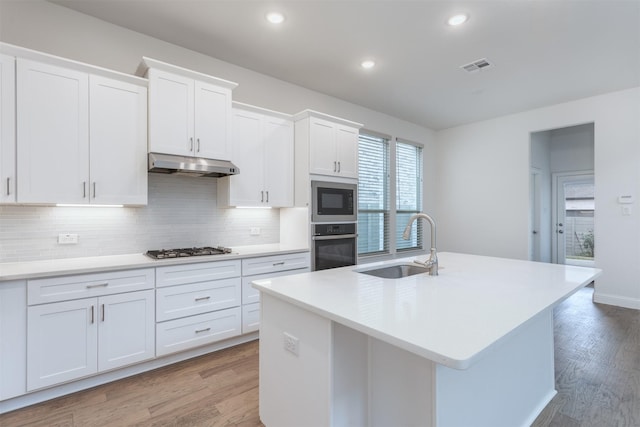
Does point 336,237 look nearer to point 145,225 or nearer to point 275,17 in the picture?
point 145,225

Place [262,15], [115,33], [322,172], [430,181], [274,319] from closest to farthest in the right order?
[274,319] → [262,15] → [115,33] → [322,172] → [430,181]

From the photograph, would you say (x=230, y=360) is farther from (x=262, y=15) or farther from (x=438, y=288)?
(x=262, y=15)

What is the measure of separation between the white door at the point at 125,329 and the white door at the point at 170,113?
3.99ft

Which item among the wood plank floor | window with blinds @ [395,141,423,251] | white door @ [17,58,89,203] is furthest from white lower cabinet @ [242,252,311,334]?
window with blinds @ [395,141,423,251]

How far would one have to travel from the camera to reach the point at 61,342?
6.75 ft

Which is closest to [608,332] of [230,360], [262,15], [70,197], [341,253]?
[341,253]

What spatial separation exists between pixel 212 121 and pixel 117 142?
31.6 inches

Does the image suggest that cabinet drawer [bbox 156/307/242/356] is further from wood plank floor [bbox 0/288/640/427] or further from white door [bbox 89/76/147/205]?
white door [bbox 89/76/147/205]

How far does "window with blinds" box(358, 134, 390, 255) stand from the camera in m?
4.74

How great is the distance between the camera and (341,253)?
374 centimetres

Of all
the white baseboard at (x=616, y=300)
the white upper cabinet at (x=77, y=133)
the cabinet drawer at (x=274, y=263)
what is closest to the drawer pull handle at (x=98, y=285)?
the white upper cabinet at (x=77, y=133)

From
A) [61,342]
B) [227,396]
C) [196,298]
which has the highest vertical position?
[196,298]

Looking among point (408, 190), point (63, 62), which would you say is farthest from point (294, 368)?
point (408, 190)

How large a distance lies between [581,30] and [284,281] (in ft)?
11.2
